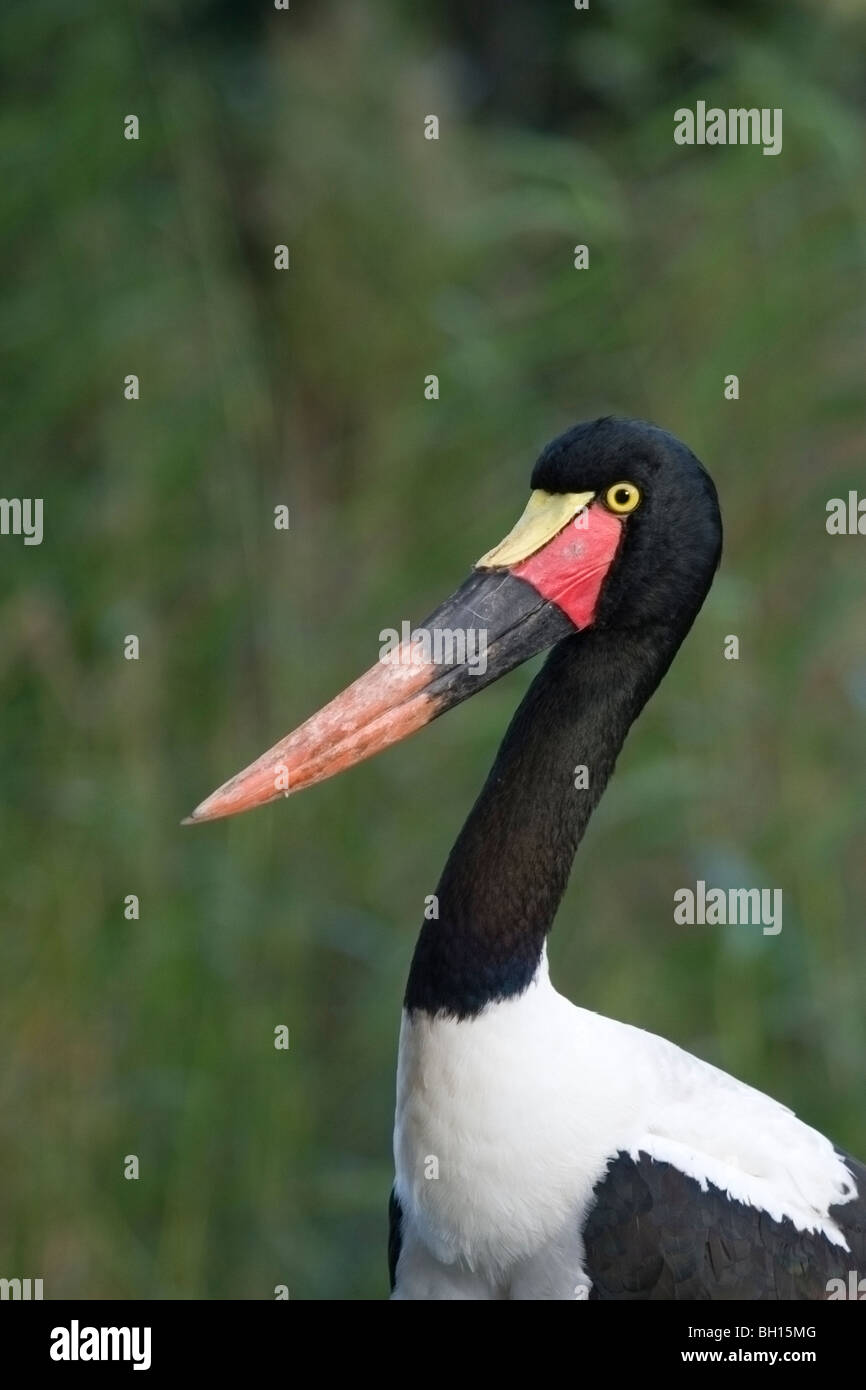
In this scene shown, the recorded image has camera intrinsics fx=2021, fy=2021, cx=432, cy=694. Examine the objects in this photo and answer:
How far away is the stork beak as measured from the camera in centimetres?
256

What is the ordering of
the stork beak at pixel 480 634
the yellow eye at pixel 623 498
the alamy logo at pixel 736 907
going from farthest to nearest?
the alamy logo at pixel 736 907
the yellow eye at pixel 623 498
the stork beak at pixel 480 634

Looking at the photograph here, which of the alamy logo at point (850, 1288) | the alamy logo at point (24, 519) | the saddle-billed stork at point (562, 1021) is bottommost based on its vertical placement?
the alamy logo at point (850, 1288)

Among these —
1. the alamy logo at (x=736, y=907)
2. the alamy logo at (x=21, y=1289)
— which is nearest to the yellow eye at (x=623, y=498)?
the alamy logo at (x=736, y=907)

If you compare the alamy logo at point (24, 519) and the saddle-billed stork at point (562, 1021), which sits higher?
the alamy logo at point (24, 519)

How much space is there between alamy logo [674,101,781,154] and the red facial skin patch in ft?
4.69

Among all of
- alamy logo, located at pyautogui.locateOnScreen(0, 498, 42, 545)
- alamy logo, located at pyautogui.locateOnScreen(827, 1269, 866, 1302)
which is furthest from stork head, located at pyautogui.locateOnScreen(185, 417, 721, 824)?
alamy logo, located at pyautogui.locateOnScreen(0, 498, 42, 545)

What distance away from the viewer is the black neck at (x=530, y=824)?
2.64 m

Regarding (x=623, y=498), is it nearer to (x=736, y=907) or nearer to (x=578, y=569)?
(x=578, y=569)

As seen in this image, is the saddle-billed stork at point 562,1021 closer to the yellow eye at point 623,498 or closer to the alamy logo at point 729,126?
the yellow eye at point 623,498

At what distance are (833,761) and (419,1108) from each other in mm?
1519

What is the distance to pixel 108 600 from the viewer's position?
3863 millimetres
